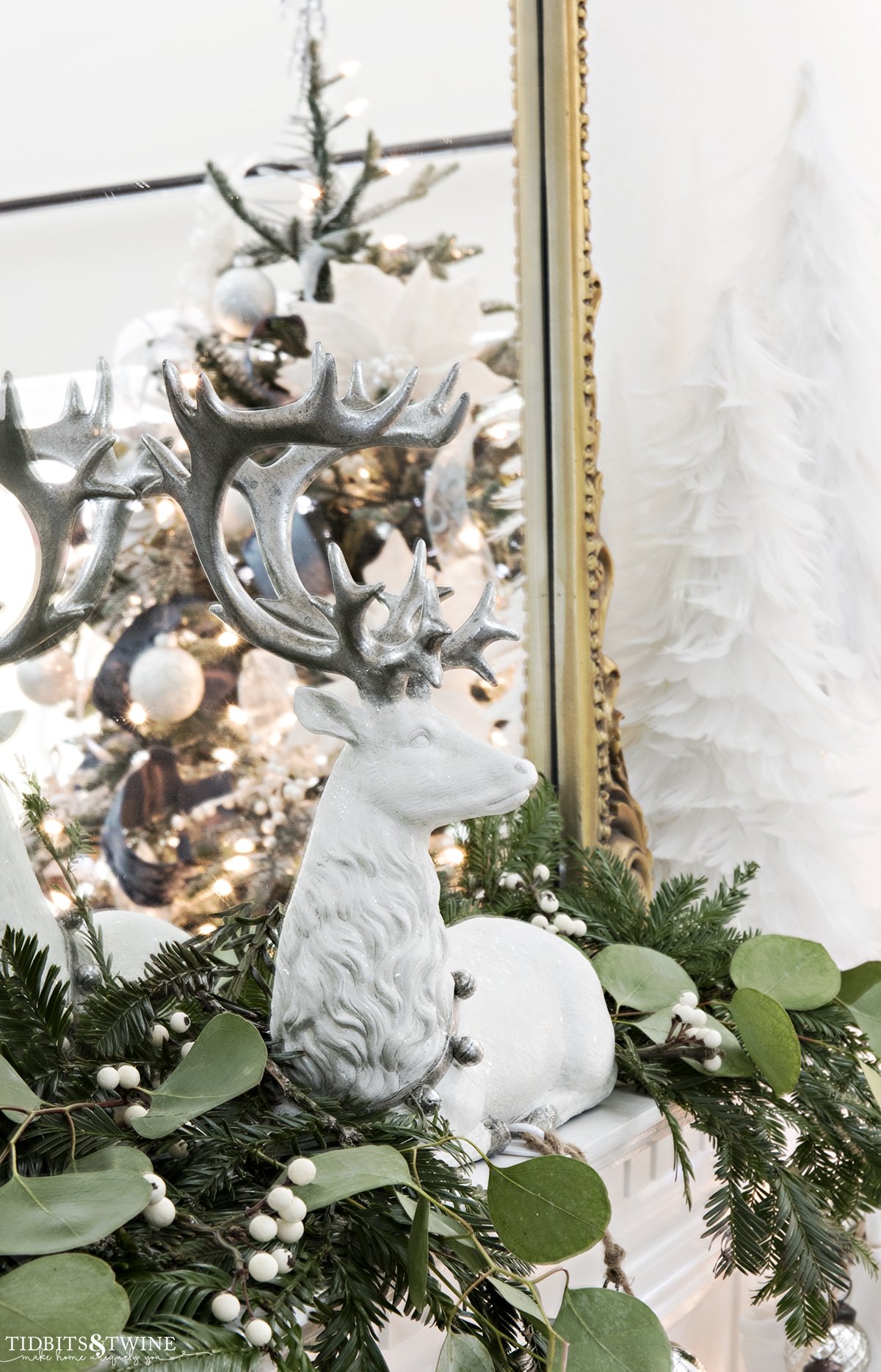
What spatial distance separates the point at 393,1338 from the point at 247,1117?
7.3 inches

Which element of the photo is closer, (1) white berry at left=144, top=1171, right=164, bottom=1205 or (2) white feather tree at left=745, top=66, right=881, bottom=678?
(1) white berry at left=144, top=1171, right=164, bottom=1205

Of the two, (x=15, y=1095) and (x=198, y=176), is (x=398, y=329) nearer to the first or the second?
(x=198, y=176)

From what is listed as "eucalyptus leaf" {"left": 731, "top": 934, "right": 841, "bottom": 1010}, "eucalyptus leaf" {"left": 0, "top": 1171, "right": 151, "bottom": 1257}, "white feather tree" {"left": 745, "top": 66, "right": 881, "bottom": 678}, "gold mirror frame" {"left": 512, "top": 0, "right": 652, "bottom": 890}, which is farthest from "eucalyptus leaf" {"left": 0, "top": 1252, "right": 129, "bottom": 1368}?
"white feather tree" {"left": 745, "top": 66, "right": 881, "bottom": 678}

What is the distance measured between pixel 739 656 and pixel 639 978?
1.38 ft

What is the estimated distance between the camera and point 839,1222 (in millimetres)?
820

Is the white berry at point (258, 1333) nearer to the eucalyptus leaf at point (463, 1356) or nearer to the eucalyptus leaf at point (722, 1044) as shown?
the eucalyptus leaf at point (463, 1356)

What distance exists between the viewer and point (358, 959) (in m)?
0.63

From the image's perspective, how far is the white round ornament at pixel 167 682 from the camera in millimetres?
858

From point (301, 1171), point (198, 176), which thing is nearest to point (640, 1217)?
point (301, 1171)

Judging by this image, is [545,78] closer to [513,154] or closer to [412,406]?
[513,154]

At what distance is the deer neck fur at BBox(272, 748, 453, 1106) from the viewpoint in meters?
0.63

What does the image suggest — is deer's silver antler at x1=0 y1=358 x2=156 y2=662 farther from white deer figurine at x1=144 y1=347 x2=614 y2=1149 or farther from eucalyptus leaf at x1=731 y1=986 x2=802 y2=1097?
eucalyptus leaf at x1=731 y1=986 x2=802 y2=1097

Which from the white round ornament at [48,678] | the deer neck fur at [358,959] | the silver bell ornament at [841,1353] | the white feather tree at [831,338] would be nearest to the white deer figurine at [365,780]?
the deer neck fur at [358,959]

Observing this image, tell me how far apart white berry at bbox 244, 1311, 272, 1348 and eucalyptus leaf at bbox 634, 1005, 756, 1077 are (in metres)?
0.41
